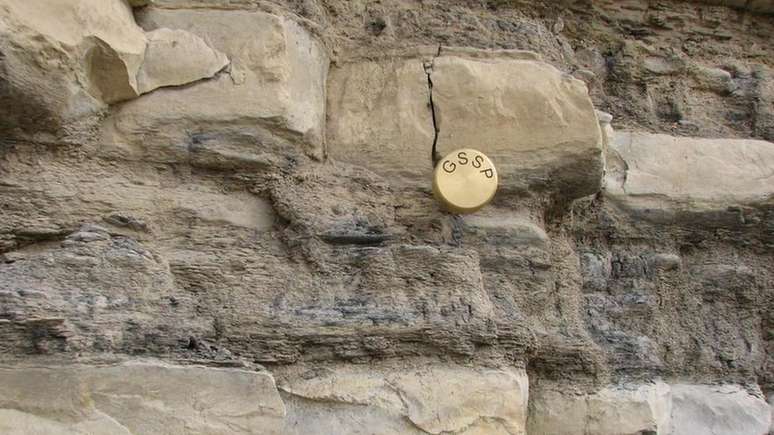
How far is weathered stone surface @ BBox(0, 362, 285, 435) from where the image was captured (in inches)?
54.6

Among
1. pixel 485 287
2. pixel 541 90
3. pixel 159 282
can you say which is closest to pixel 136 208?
pixel 159 282

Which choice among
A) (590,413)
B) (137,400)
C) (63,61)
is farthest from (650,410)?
(63,61)

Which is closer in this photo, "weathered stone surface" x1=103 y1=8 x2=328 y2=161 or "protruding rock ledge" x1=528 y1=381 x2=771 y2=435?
"weathered stone surface" x1=103 y1=8 x2=328 y2=161

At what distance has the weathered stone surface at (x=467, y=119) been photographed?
181 cm

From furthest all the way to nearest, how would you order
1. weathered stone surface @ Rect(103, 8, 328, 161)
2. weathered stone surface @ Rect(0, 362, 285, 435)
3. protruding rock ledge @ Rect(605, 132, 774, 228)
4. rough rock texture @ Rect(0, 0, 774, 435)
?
protruding rock ledge @ Rect(605, 132, 774, 228) → weathered stone surface @ Rect(103, 8, 328, 161) → rough rock texture @ Rect(0, 0, 774, 435) → weathered stone surface @ Rect(0, 362, 285, 435)

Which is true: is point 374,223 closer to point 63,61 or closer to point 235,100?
point 235,100

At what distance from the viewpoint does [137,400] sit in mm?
1433

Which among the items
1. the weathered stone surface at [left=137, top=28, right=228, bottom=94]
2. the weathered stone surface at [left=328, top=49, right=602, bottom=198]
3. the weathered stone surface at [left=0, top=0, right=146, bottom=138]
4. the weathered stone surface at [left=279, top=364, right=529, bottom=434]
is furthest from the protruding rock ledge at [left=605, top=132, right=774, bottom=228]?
the weathered stone surface at [left=0, top=0, right=146, bottom=138]

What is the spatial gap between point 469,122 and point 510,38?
0.25 meters

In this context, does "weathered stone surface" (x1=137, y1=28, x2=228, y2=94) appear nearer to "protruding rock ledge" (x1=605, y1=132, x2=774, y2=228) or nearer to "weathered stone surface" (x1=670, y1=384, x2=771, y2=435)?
"protruding rock ledge" (x1=605, y1=132, x2=774, y2=228)

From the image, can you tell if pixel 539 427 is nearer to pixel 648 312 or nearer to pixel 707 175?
pixel 648 312

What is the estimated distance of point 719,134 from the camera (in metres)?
2.13

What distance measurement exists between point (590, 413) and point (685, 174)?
0.58 m

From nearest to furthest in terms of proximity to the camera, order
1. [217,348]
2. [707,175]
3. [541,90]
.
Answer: [217,348], [541,90], [707,175]
